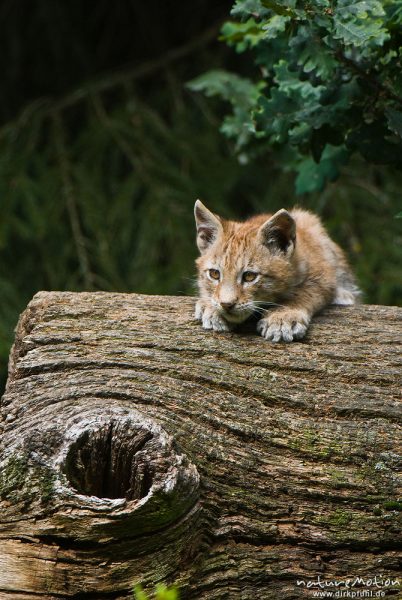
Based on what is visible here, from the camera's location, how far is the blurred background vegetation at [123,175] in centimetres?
698

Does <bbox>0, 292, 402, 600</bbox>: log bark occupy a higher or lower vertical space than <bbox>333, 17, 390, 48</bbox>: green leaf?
lower

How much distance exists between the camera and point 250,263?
4473 mm

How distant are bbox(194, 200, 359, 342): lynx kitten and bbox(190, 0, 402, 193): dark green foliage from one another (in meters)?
0.46

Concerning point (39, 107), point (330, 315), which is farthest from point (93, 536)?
point (39, 107)

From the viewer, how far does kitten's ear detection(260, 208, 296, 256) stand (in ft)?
14.7

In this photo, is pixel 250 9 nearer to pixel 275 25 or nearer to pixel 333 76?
pixel 275 25

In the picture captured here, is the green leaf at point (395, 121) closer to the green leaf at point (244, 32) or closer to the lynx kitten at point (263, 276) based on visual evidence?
the lynx kitten at point (263, 276)

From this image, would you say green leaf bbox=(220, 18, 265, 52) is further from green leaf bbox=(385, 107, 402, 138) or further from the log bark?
the log bark

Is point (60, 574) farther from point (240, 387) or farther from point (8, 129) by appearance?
point (8, 129)

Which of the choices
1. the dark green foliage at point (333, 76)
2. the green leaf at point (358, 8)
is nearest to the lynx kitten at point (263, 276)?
the dark green foliage at point (333, 76)

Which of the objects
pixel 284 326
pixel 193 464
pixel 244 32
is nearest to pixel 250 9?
pixel 244 32

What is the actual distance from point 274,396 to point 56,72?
5563 mm

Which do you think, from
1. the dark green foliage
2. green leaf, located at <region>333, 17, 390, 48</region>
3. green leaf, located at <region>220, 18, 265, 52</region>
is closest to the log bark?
the dark green foliage

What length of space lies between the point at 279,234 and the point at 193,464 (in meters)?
1.61
